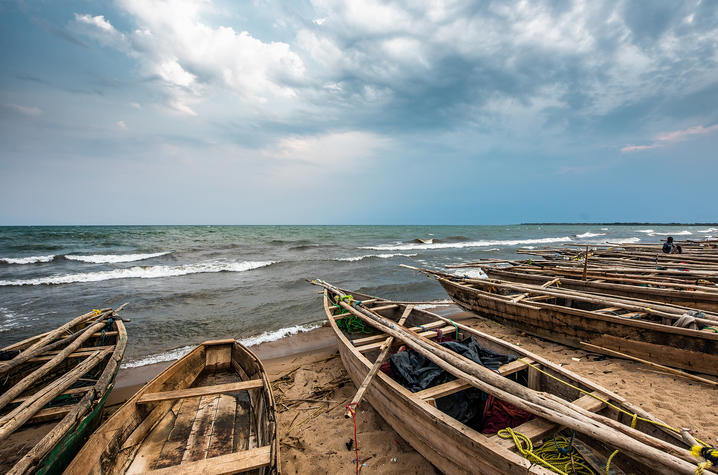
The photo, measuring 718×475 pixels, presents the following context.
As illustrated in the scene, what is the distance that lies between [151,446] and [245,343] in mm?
4514

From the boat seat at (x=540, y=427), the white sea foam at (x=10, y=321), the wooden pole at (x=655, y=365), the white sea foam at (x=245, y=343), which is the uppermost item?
the boat seat at (x=540, y=427)

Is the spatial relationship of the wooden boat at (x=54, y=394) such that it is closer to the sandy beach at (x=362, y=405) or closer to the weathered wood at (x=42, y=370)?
the weathered wood at (x=42, y=370)

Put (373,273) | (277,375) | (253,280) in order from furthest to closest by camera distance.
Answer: (373,273) → (253,280) → (277,375)

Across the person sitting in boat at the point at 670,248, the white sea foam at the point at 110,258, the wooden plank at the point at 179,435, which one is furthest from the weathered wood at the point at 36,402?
the white sea foam at the point at 110,258

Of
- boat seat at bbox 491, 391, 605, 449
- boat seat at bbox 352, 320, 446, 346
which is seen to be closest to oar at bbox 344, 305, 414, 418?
boat seat at bbox 352, 320, 446, 346

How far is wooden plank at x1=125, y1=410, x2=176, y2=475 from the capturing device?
319cm

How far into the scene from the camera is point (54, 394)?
3.81 m

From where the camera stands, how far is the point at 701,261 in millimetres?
12164

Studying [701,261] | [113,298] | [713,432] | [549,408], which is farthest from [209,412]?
[701,261]

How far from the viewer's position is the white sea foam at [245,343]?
6.95m

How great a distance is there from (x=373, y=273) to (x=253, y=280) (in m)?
7.15

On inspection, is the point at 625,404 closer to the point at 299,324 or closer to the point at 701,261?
the point at 299,324

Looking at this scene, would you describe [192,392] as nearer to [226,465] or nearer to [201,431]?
[201,431]

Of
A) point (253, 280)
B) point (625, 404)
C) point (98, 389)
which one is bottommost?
point (253, 280)
